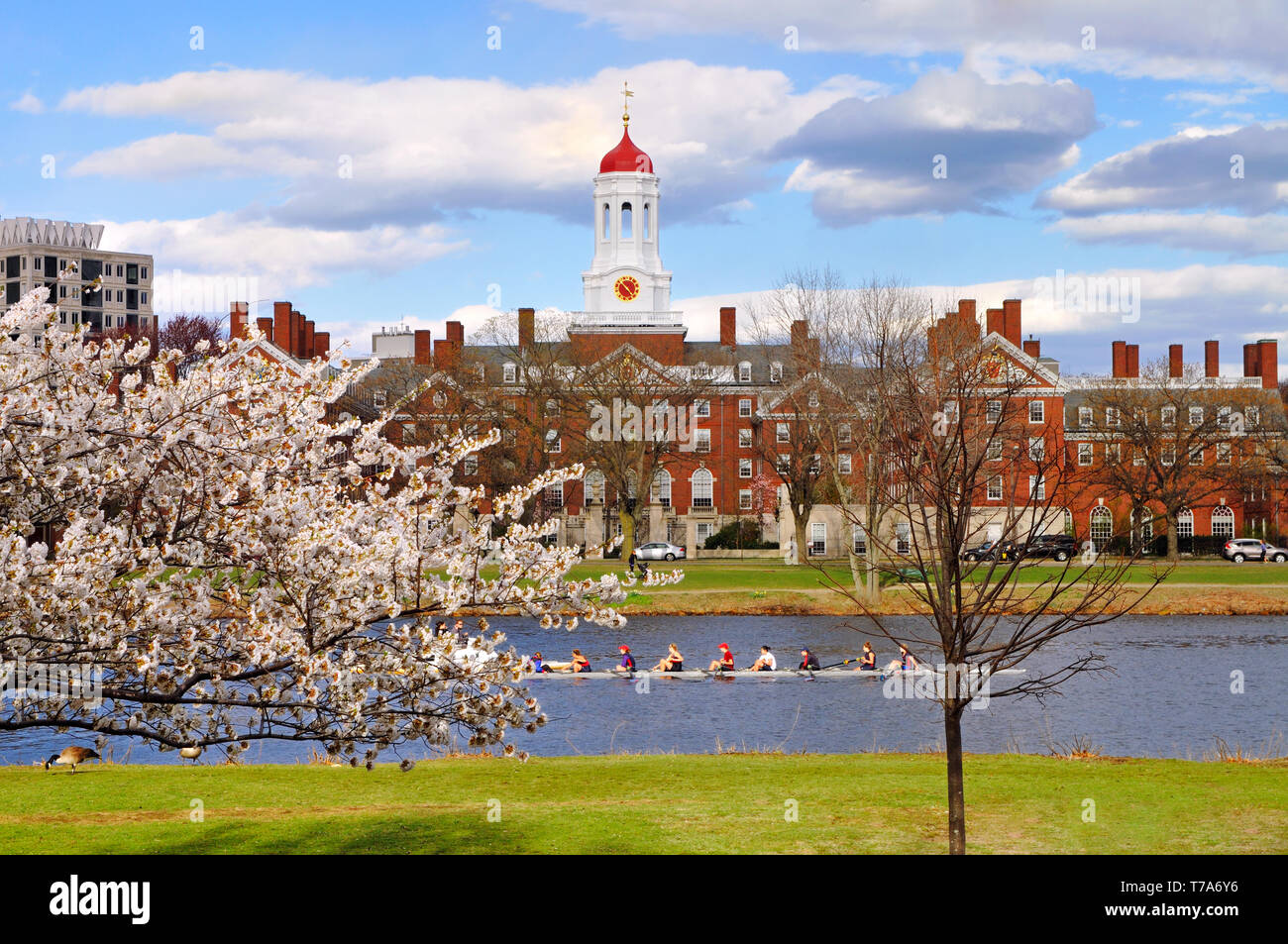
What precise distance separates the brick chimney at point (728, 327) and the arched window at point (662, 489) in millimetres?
13039

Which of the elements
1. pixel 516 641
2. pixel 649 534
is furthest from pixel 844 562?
pixel 516 641

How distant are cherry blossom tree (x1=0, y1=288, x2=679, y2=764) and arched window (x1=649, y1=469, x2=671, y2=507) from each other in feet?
260

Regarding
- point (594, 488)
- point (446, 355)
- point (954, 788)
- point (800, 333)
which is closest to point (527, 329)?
point (446, 355)

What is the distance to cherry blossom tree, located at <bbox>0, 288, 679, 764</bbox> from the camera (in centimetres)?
1002

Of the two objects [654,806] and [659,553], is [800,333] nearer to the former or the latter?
[659,553]

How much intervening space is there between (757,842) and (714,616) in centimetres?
4043

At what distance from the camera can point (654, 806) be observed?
1806cm

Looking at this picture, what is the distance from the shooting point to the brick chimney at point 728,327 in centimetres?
10019

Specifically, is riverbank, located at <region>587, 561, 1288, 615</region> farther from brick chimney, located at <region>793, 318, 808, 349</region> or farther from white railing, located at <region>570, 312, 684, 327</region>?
white railing, located at <region>570, 312, 684, 327</region>

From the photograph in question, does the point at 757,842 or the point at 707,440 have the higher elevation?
the point at 707,440

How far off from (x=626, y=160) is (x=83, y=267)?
76247 millimetres

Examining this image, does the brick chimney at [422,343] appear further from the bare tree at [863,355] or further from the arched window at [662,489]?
the bare tree at [863,355]

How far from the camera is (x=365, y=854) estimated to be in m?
14.6
